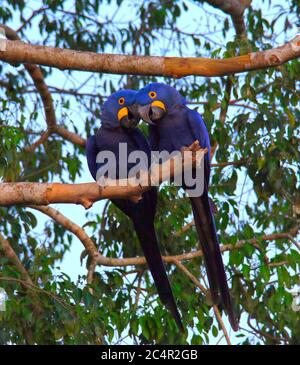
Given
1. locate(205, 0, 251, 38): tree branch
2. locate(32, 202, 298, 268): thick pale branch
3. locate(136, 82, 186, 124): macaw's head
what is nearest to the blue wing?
locate(136, 82, 186, 124): macaw's head

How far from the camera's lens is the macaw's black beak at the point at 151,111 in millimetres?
4527

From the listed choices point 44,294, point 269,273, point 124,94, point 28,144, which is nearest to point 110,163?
point 124,94

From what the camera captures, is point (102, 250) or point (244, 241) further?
point (102, 250)

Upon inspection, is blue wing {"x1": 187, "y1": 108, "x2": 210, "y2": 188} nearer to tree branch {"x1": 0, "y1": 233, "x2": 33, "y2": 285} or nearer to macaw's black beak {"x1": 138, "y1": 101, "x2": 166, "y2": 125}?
macaw's black beak {"x1": 138, "y1": 101, "x2": 166, "y2": 125}

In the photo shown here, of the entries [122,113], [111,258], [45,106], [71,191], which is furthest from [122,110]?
[45,106]

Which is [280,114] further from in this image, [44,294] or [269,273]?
[44,294]

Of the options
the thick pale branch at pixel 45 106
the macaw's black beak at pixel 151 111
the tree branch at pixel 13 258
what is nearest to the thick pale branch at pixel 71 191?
the macaw's black beak at pixel 151 111

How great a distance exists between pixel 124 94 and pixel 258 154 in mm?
1216

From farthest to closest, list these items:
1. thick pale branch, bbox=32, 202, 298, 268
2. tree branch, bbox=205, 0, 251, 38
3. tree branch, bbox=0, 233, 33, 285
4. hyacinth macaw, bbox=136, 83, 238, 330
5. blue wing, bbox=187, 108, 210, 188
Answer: tree branch, bbox=205, 0, 251, 38 → thick pale branch, bbox=32, 202, 298, 268 → tree branch, bbox=0, 233, 33, 285 → blue wing, bbox=187, 108, 210, 188 → hyacinth macaw, bbox=136, 83, 238, 330

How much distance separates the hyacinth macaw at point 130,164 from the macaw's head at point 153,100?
10 centimetres

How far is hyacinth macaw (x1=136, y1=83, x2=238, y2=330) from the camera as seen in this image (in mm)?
4465

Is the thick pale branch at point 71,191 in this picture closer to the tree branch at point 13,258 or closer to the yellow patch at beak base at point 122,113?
the yellow patch at beak base at point 122,113
